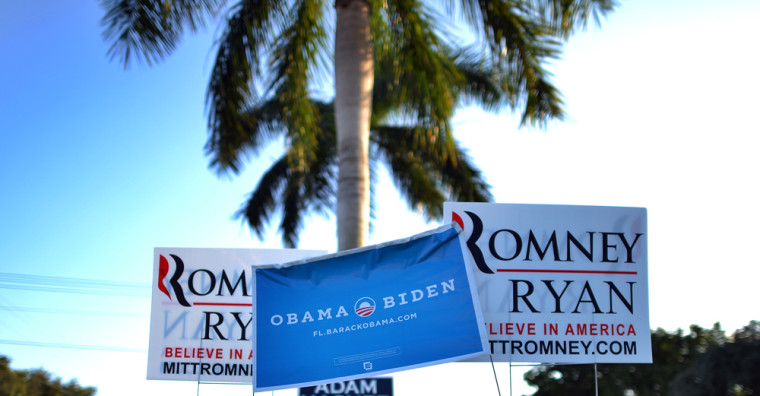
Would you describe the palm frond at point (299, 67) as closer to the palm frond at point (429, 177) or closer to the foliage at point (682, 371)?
the palm frond at point (429, 177)

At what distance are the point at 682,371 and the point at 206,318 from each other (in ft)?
73.7

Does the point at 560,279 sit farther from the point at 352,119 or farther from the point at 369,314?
the point at 352,119

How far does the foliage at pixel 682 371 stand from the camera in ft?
76.9

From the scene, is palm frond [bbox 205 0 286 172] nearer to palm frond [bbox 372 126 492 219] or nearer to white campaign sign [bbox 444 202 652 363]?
white campaign sign [bbox 444 202 652 363]

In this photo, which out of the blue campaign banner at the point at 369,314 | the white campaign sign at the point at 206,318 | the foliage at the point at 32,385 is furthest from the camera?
the foliage at the point at 32,385

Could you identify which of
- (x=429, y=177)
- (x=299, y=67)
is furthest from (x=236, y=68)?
(x=429, y=177)

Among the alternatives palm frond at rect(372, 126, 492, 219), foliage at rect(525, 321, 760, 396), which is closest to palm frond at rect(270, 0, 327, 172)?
palm frond at rect(372, 126, 492, 219)

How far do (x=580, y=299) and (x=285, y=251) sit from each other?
2.99 m

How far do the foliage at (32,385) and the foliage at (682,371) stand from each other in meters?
15.2

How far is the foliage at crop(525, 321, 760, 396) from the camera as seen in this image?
2344 cm

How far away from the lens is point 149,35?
11031 millimetres

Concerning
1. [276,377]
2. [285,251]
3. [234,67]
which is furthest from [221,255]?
[234,67]

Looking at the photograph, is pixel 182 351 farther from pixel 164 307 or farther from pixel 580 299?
pixel 580 299

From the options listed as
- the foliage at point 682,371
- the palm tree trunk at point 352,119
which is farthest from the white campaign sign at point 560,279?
the foliage at point 682,371
